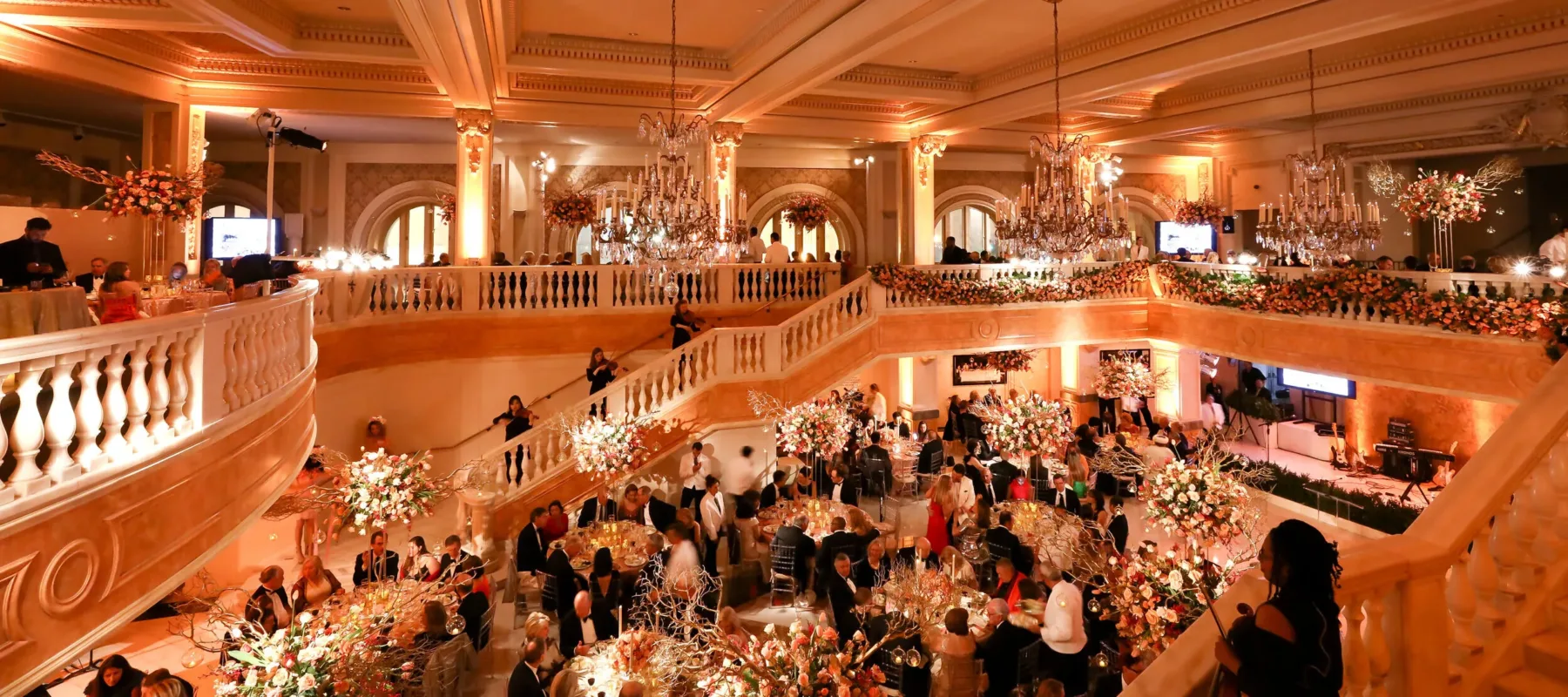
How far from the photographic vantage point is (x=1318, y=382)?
14.6 meters

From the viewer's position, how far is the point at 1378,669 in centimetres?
213

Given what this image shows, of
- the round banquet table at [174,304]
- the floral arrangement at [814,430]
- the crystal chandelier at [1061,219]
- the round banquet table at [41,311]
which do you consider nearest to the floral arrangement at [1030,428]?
the floral arrangement at [814,430]

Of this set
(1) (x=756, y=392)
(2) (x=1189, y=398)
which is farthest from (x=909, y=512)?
(2) (x=1189, y=398)

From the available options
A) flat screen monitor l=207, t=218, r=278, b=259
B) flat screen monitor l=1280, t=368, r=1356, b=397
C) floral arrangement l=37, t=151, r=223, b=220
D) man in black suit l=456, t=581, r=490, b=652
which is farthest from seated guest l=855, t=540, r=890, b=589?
flat screen monitor l=207, t=218, r=278, b=259

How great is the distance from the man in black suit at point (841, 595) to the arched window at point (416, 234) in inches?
449

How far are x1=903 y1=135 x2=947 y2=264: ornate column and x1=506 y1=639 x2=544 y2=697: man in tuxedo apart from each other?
401 inches

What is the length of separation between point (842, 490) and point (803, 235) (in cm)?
817

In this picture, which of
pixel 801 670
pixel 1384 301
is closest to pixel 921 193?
pixel 1384 301

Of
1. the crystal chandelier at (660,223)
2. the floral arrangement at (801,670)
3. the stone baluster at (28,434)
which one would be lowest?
the floral arrangement at (801,670)

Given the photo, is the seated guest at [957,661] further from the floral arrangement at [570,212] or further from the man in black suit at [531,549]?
the floral arrangement at [570,212]

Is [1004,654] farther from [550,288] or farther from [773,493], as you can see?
[550,288]

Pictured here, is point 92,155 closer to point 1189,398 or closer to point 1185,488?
point 1185,488

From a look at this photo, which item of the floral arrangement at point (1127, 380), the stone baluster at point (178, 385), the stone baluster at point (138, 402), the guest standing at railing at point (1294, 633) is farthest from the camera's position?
the floral arrangement at point (1127, 380)

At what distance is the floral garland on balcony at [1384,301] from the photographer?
27.2ft
